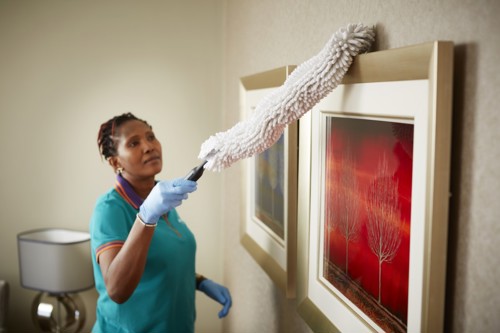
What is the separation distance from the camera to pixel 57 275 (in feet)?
8.20

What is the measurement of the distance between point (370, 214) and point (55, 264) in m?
2.07

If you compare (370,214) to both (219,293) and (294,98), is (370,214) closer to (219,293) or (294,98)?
(294,98)

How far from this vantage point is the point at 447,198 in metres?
0.61

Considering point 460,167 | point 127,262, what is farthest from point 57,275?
point 460,167

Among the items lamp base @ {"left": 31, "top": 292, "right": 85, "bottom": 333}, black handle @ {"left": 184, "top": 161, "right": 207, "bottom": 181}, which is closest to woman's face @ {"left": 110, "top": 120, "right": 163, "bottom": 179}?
black handle @ {"left": 184, "top": 161, "right": 207, "bottom": 181}

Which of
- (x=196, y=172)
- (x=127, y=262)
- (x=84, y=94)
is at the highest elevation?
(x=84, y=94)

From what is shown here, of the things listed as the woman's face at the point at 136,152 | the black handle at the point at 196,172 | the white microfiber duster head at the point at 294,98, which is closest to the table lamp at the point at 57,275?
the woman's face at the point at 136,152

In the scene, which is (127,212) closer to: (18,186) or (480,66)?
(480,66)

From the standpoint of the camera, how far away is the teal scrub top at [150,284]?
1505mm

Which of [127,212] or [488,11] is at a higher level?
[488,11]

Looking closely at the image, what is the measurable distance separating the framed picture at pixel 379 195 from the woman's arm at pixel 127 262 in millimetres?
401

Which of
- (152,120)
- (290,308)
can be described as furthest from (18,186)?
(290,308)

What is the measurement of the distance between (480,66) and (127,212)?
1191mm

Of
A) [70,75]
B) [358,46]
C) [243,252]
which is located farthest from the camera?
[70,75]
